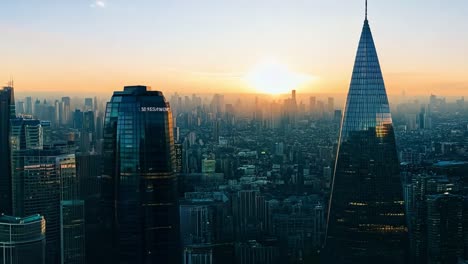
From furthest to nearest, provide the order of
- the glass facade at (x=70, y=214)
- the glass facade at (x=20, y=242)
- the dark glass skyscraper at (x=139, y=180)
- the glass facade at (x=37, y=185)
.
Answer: the glass facade at (x=37, y=185)
the glass facade at (x=70, y=214)
the glass facade at (x=20, y=242)
the dark glass skyscraper at (x=139, y=180)

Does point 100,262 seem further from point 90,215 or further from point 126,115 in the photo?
point 126,115

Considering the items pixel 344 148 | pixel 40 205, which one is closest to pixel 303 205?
pixel 344 148

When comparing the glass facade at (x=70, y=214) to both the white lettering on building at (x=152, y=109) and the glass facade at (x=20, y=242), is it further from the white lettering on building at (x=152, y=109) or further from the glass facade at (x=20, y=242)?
the white lettering on building at (x=152, y=109)

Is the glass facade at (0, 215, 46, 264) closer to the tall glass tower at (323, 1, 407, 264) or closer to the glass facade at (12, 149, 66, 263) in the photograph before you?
the glass facade at (12, 149, 66, 263)

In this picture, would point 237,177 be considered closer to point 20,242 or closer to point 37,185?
point 37,185

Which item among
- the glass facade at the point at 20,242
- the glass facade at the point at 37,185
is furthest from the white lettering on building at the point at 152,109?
the glass facade at the point at 37,185

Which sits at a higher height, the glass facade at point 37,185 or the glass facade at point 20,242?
the glass facade at point 37,185

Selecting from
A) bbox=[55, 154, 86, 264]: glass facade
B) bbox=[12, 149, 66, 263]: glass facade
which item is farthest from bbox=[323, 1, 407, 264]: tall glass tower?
bbox=[12, 149, 66, 263]: glass facade

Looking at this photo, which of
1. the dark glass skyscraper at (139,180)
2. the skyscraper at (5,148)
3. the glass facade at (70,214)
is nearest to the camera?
the dark glass skyscraper at (139,180)
